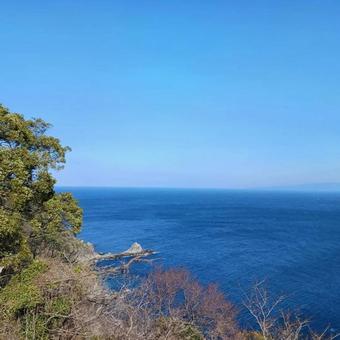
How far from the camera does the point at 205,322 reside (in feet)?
83.9

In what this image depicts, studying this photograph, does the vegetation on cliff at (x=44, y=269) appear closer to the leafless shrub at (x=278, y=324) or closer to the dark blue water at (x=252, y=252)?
the leafless shrub at (x=278, y=324)

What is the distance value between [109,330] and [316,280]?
33.1 m

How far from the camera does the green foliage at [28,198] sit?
14.8m

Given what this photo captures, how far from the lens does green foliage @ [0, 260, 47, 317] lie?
12852 mm

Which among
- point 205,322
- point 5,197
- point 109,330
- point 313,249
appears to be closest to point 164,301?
point 205,322

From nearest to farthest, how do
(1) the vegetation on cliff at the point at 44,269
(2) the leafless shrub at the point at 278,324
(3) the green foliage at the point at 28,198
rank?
(1) the vegetation on cliff at the point at 44,269, (3) the green foliage at the point at 28,198, (2) the leafless shrub at the point at 278,324

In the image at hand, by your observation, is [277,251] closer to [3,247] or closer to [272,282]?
[272,282]

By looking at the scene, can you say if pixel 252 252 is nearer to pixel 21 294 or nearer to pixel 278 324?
pixel 278 324

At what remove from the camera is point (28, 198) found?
15906mm

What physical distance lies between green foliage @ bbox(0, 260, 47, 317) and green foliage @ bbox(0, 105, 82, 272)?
86 centimetres

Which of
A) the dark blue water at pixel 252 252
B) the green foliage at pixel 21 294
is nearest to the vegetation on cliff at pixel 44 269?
the green foliage at pixel 21 294

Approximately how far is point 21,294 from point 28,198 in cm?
434

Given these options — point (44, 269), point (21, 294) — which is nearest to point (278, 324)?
point (44, 269)

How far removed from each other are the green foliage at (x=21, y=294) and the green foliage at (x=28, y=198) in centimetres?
86
